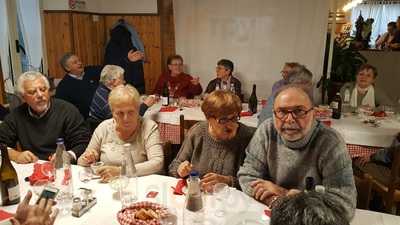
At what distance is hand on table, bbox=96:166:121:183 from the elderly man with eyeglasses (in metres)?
0.68

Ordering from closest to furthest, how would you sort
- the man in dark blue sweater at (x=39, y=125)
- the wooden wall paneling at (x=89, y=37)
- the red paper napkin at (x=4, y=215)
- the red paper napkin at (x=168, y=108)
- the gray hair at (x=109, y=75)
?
the red paper napkin at (x=4, y=215), the man in dark blue sweater at (x=39, y=125), the gray hair at (x=109, y=75), the red paper napkin at (x=168, y=108), the wooden wall paneling at (x=89, y=37)

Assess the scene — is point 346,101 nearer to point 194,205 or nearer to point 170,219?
point 194,205

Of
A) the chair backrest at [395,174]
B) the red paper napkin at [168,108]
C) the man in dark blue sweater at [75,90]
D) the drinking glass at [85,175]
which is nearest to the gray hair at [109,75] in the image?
the man in dark blue sweater at [75,90]

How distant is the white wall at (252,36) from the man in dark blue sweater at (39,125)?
3.12 meters

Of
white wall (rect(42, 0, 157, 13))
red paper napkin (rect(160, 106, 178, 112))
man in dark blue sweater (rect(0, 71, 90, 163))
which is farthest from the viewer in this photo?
white wall (rect(42, 0, 157, 13))

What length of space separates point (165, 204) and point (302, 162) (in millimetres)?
679

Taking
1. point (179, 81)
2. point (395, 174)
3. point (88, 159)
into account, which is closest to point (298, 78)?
point (395, 174)

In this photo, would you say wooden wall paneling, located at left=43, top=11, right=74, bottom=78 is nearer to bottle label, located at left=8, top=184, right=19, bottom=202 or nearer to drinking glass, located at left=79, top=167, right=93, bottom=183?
drinking glass, located at left=79, top=167, right=93, bottom=183

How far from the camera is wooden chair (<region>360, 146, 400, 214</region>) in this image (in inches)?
95.6

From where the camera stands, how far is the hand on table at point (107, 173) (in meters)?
1.86

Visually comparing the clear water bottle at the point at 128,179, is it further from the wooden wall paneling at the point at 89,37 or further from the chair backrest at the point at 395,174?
the wooden wall paneling at the point at 89,37

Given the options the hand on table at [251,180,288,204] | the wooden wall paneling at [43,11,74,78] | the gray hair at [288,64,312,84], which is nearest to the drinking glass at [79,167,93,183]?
the hand on table at [251,180,288,204]

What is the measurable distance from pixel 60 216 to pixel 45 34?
4.13m

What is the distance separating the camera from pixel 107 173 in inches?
73.4
